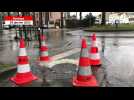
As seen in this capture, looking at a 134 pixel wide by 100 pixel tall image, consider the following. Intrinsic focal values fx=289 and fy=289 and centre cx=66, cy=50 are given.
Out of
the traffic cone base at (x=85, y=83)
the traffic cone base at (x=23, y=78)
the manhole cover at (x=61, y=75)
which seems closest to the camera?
the traffic cone base at (x=85, y=83)

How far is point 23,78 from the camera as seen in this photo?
596 centimetres

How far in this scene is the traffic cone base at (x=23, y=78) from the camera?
5.78 metres

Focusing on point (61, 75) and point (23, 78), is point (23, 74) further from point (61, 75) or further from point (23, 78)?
point (61, 75)

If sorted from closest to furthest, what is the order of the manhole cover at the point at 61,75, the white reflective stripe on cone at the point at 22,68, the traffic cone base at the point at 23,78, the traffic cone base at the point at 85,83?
the traffic cone base at the point at 85,83
the manhole cover at the point at 61,75
the traffic cone base at the point at 23,78
the white reflective stripe on cone at the point at 22,68

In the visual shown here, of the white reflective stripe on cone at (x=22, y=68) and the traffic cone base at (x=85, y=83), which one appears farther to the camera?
the white reflective stripe on cone at (x=22, y=68)

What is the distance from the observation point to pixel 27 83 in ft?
18.8

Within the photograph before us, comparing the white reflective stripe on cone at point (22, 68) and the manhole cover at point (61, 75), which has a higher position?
the white reflective stripe on cone at point (22, 68)

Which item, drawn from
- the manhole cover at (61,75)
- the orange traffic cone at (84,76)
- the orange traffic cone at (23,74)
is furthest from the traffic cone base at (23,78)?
the orange traffic cone at (84,76)

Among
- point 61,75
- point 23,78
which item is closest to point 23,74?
point 23,78

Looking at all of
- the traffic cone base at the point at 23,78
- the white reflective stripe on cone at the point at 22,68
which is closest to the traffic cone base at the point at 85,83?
the traffic cone base at the point at 23,78

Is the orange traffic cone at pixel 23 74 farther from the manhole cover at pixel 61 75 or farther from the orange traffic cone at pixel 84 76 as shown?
the orange traffic cone at pixel 84 76
